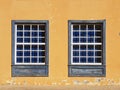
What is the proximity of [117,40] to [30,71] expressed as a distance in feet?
12.8

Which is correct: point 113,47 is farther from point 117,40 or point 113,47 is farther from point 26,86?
point 26,86

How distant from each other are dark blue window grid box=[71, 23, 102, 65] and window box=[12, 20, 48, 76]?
1302mm

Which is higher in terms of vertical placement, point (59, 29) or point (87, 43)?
point (59, 29)

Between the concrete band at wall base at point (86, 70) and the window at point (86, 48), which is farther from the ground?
the window at point (86, 48)

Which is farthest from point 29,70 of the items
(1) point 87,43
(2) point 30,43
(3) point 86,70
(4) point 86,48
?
(1) point 87,43

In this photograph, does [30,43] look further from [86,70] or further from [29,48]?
[86,70]

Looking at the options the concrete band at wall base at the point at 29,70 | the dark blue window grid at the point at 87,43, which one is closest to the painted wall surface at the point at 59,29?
the concrete band at wall base at the point at 29,70

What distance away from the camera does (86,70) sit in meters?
17.6

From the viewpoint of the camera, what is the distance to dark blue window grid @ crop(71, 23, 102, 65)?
1781 cm

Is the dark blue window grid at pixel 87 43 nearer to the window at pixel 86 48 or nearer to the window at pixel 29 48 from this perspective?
the window at pixel 86 48

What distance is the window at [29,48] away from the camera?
57.8 feet

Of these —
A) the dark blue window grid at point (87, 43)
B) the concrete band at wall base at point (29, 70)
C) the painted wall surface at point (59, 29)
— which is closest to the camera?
the painted wall surface at point (59, 29)

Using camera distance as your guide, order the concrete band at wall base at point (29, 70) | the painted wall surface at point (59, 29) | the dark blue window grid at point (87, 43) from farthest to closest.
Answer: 1. the dark blue window grid at point (87, 43)
2. the concrete band at wall base at point (29, 70)
3. the painted wall surface at point (59, 29)

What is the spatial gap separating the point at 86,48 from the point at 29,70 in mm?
2629
